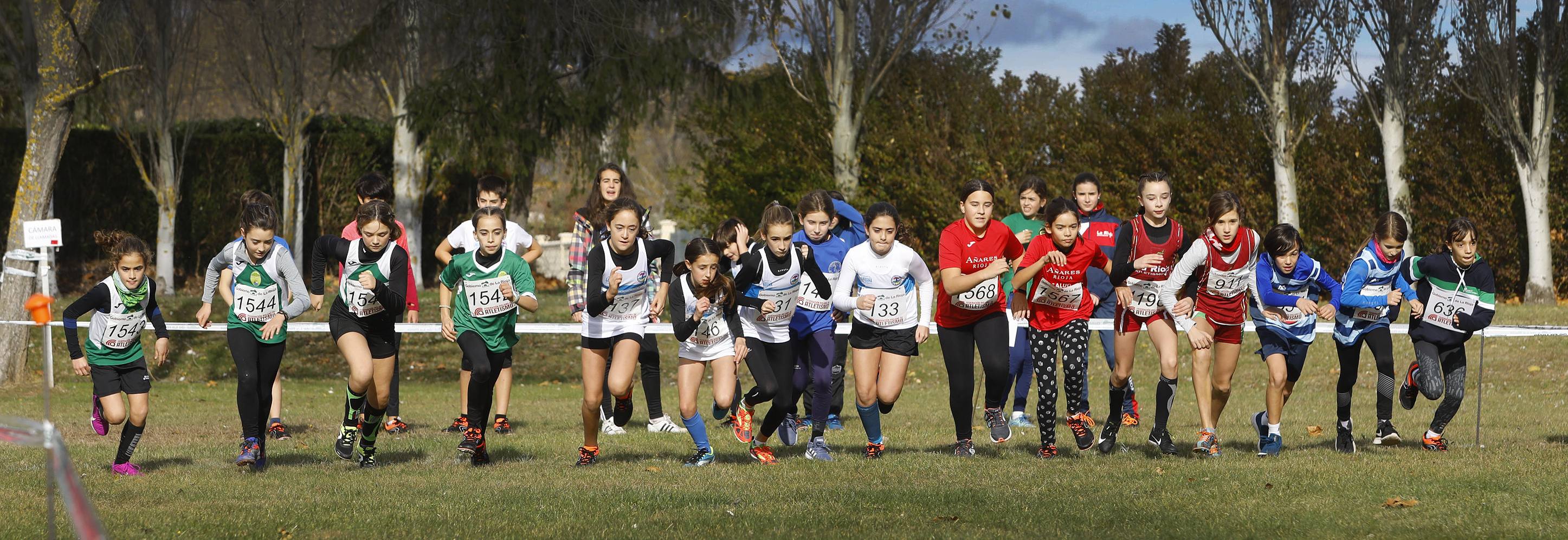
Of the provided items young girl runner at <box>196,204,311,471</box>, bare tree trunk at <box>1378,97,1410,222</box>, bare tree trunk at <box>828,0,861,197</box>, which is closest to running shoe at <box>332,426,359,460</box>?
young girl runner at <box>196,204,311,471</box>

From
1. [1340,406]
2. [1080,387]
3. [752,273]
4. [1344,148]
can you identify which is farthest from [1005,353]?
[1344,148]

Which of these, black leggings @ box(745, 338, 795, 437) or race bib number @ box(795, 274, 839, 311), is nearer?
black leggings @ box(745, 338, 795, 437)

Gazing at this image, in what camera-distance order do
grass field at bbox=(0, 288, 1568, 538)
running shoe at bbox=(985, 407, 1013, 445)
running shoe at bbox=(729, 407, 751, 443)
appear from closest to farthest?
grass field at bbox=(0, 288, 1568, 538)
running shoe at bbox=(729, 407, 751, 443)
running shoe at bbox=(985, 407, 1013, 445)

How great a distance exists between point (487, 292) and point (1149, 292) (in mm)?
4196

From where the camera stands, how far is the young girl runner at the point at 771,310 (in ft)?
27.0

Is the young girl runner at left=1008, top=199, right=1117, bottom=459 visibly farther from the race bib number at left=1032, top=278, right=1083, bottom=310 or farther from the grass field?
the grass field

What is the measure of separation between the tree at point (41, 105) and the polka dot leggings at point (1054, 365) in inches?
455

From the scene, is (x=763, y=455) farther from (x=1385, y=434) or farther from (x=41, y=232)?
(x=41, y=232)

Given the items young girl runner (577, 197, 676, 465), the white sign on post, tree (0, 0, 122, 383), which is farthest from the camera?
tree (0, 0, 122, 383)

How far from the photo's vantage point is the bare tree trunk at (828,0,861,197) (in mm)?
25703

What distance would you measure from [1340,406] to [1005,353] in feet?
8.12

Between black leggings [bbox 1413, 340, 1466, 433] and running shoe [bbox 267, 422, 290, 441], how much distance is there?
816 cm

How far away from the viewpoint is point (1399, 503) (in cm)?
663

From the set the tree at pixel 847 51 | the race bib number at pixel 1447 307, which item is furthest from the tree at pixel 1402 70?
the race bib number at pixel 1447 307
